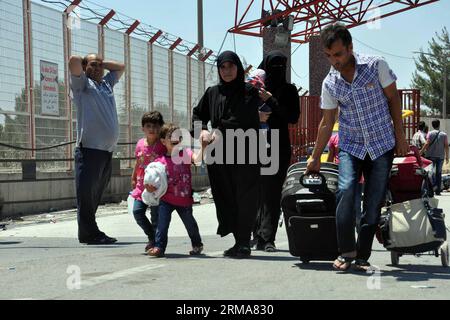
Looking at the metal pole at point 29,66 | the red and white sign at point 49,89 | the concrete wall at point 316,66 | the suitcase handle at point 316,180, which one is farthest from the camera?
the concrete wall at point 316,66

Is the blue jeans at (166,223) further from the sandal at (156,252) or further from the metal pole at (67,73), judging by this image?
the metal pole at (67,73)

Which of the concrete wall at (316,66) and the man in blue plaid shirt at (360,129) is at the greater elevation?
the concrete wall at (316,66)

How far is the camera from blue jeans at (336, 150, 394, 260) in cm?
644

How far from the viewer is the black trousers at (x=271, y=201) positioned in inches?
328

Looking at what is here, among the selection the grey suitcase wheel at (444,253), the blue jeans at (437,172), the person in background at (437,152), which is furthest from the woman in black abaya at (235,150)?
the blue jeans at (437,172)

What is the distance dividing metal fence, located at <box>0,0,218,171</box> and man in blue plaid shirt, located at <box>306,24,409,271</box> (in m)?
7.10

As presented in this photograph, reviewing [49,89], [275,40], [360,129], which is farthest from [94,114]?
[275,40]

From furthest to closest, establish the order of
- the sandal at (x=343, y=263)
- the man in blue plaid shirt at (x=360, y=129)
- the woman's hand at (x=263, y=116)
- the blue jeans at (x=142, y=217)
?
the blue jeans at (x=142, y=217) → the woman's hand at (x=263, y=116) → the sandal at (x=343, y=263) → the man in blue plaid shirt at (x=360, y=129)

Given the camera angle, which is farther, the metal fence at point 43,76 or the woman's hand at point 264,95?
the metal fence at point 43,76

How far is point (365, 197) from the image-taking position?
6.53 metres

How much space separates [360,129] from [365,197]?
0.51 m
